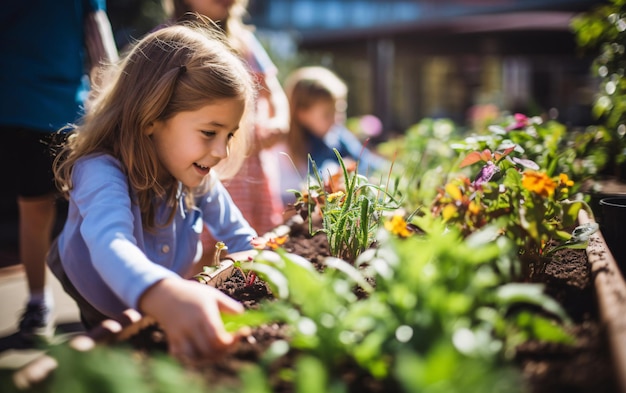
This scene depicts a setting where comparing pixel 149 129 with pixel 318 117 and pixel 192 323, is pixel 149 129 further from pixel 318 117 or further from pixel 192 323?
pixel 318 117

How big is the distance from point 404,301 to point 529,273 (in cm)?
72

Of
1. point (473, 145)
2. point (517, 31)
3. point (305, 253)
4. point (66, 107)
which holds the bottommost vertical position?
point (305, 253)

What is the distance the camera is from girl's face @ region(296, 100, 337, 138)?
4781 mm

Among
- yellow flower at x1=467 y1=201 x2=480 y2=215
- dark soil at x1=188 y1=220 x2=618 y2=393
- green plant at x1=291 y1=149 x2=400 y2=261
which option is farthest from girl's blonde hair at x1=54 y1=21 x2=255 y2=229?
yellow flower at x1=467 y1=201 x2=480 y2=215

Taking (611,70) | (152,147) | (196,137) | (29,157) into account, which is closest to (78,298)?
(152,147)

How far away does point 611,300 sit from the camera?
1170mm

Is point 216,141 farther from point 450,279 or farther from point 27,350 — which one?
point 27,350

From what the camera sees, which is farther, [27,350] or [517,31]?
[517,31]

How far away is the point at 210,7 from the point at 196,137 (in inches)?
45.6

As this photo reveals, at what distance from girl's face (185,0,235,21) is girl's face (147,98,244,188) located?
1037mm

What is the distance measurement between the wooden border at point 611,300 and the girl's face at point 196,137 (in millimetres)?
1055

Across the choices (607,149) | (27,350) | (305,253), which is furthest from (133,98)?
(607,149)

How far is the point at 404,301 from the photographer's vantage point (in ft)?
3.30

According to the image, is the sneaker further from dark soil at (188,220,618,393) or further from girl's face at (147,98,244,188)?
dark soil at (188,220,618,393)
